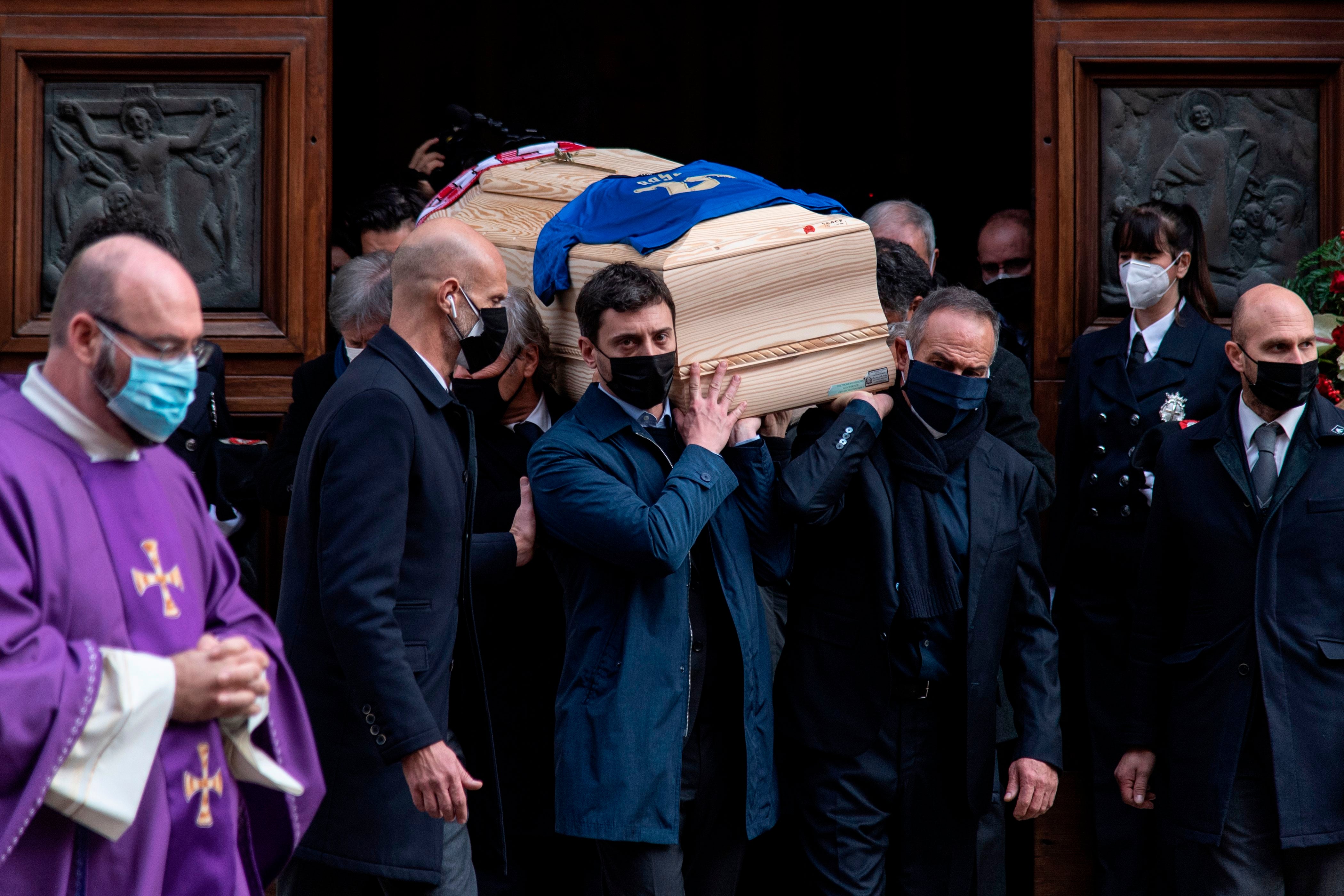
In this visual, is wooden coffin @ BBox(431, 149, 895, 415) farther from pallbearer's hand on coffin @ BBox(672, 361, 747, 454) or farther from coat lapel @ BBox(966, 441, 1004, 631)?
coat lapel @ BBox(966, 441, 1004, 631)

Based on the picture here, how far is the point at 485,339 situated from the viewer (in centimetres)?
349

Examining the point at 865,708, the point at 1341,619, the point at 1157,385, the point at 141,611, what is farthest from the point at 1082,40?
the point at 141,611

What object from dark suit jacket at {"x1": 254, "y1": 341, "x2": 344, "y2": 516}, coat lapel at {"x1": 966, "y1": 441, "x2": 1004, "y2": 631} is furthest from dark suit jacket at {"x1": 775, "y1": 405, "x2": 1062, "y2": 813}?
dark suit jacket at {"x1": 254, "y1": 341, "x2": 344, "y2": 516}

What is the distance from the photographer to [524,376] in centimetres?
432

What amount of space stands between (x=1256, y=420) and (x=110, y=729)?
3.03 metres

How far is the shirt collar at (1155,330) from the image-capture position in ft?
16.0

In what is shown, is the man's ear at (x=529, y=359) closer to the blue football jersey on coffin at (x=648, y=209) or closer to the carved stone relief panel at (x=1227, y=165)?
the blue football jersey on coffin at (x=648, y=209)

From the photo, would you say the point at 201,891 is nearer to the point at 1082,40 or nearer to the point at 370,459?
the point at 370,459

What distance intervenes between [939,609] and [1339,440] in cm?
115

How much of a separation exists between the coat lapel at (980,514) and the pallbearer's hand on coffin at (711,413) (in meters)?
0.67

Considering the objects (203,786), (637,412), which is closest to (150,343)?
(203,786)

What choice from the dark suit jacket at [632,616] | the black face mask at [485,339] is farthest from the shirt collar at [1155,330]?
the black face mask at [485,339]

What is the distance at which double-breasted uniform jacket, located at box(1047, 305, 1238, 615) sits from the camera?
15.5 ft

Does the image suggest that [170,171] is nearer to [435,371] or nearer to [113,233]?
[435,371]
